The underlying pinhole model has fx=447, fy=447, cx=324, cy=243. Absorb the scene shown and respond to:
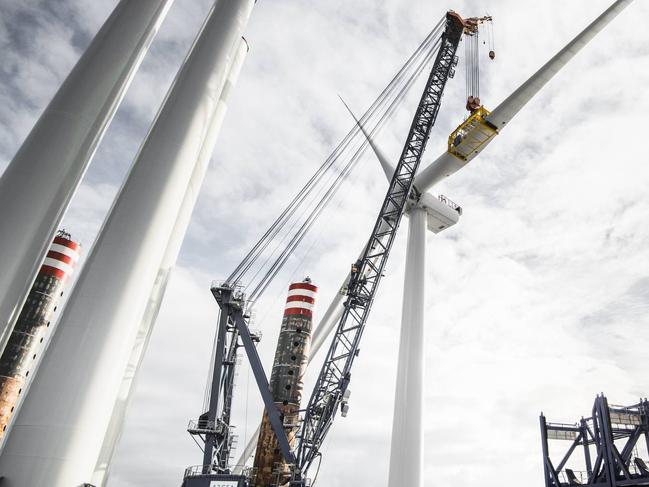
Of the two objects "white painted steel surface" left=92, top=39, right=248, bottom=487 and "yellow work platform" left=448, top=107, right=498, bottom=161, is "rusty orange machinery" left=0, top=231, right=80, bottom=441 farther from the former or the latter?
"yellow work platform" left=448, top=107, right=498, bottom=161

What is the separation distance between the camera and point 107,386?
37.9ft

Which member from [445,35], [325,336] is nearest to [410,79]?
[445,35]

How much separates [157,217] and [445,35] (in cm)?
4269

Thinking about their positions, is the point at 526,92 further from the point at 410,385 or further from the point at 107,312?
the point at 107,312

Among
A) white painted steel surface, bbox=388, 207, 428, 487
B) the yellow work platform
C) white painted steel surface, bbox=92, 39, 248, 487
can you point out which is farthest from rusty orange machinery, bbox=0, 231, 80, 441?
the yellow work platform

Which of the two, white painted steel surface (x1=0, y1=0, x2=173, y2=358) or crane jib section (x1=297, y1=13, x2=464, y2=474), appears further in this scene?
crane jib section (x1=297, y1=13, x2=464, y2=474)

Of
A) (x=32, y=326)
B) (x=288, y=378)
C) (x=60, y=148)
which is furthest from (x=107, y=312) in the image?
(x=32, y=326)

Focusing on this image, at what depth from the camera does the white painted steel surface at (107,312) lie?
10781 millimetres

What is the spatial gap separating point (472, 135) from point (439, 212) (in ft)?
25.9

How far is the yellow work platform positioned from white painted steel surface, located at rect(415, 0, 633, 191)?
422 mm

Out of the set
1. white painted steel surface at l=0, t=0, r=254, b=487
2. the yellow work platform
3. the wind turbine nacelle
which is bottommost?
white painted steel surface at l=0, t=0, r=254, b=487

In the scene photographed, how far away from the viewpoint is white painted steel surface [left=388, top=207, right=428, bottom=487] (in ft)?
98.7

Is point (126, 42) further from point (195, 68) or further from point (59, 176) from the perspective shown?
point (59, 176)

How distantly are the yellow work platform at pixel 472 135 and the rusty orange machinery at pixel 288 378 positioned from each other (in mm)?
18007
